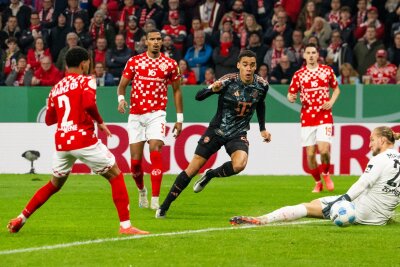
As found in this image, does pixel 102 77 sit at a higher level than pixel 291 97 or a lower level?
lower

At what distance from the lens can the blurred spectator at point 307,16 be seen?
961 inches

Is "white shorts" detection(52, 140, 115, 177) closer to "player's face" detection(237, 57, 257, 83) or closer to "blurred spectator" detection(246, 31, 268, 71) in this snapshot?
"player's face" detection(237, 57, 257, 83)

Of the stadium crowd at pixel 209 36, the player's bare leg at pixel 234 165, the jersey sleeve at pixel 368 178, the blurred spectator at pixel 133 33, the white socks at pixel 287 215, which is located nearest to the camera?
the jersey sleeve at pixel 368 178

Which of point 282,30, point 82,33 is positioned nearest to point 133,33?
point 82,33

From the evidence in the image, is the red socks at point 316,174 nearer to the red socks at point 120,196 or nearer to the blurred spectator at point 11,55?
the red socks at point 120,196

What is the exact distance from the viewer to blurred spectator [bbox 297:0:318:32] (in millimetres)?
24422

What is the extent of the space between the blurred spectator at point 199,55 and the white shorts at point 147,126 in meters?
8.84

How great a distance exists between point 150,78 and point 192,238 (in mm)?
4172

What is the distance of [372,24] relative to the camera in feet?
77.9

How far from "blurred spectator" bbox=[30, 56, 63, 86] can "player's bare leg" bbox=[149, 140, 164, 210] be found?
9182 millimetres

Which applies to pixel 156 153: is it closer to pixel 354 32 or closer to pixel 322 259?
pixel 322 259

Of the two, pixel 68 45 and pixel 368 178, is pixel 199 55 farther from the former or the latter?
pixel 368 178

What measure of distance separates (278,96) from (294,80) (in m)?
3.58

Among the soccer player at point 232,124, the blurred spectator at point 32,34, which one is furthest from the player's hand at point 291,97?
the blurred spectator at point 32,34
